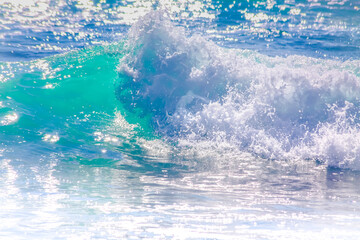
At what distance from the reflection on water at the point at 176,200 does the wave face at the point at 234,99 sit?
0.78m

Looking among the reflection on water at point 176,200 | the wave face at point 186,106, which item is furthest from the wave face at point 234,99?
the reflection on water at point 176,200

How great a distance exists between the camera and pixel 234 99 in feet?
26.2

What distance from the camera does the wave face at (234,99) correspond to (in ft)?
23.0

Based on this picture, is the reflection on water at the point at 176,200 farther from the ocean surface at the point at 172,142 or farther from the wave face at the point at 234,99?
the wave face at the point at 234,99

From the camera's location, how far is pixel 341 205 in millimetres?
4367

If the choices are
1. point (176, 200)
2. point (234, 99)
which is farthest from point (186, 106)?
point (176, 200)

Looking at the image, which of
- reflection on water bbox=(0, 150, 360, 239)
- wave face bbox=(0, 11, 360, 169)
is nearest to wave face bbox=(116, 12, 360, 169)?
wave face bbox=(0, 11, 360, 169)

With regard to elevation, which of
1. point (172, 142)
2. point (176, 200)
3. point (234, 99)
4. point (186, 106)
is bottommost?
point (172, 142)

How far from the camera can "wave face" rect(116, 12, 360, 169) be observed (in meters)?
7.02

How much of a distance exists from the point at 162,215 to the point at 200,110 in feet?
14.6

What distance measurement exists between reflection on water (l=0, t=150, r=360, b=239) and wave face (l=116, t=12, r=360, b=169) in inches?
30.7

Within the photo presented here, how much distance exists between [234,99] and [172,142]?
1.64 metres

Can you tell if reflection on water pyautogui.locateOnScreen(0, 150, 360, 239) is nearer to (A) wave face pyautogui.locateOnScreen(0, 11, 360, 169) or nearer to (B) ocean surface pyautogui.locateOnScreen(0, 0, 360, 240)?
(B) ocean surface pyautogui.locateOnScreen(0, 0, 360, 240)

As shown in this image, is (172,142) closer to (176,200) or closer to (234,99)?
(234,99)
